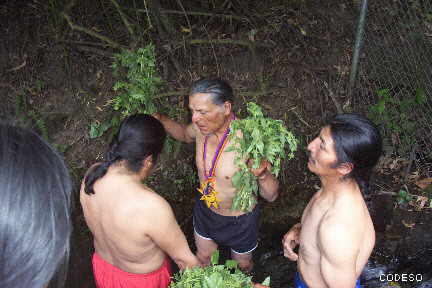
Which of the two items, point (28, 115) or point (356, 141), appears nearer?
point (356, 141)

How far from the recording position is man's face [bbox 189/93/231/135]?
3398mm

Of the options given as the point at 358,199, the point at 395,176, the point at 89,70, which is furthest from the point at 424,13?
the point at 89,70

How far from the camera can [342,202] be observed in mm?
2562

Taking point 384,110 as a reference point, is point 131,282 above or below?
below

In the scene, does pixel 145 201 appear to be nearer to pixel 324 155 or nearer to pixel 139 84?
pixel 324 155

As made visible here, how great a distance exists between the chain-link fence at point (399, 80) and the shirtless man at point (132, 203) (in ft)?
13.2

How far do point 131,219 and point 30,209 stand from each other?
5.09 ft

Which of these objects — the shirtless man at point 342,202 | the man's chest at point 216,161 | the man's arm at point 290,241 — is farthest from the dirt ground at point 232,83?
the shirtless man at point 342,202

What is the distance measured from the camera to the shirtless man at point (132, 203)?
249 centimetres

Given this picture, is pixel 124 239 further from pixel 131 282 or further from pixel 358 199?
pixel 358 199

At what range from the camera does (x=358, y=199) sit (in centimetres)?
259

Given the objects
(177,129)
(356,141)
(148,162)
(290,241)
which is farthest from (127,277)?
(356,141)

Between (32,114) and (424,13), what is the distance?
20.5ft

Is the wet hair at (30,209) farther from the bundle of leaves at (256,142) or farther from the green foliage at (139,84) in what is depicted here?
the green foliage at (139,84)
